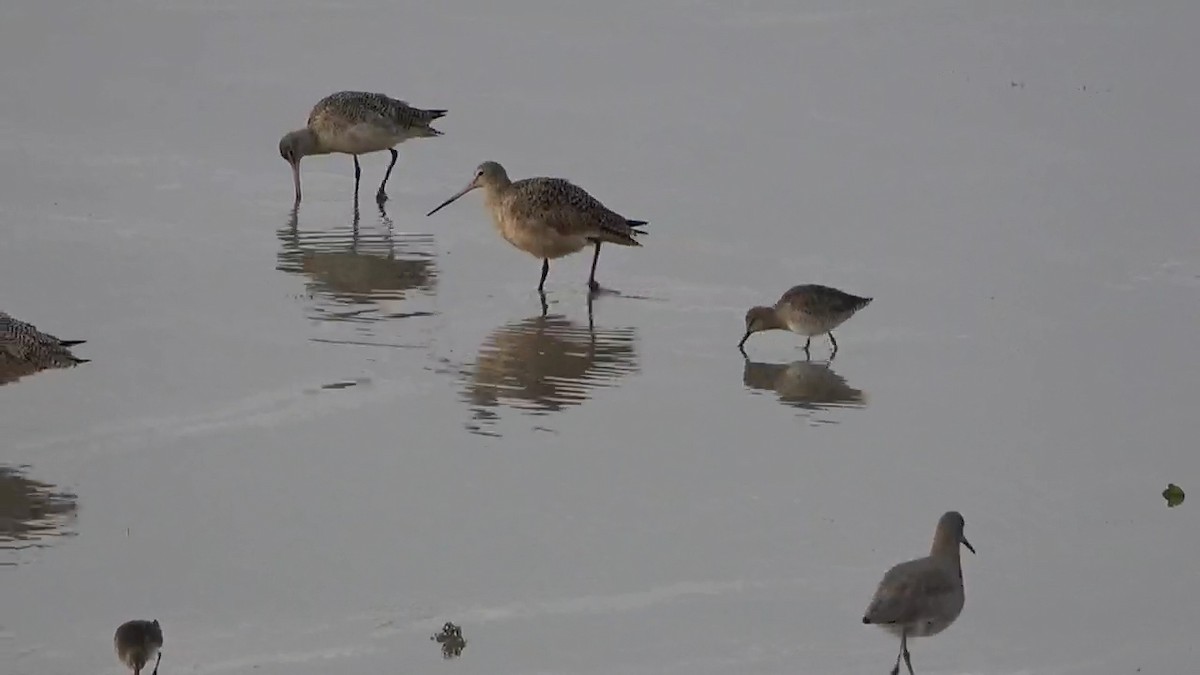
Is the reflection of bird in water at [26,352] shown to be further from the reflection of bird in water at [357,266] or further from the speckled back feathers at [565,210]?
the speckled back feathers at [565,210]

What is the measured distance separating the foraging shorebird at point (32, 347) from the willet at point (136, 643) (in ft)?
10.8

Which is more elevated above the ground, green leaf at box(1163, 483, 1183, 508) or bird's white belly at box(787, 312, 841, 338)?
bird's white belly at box(787, 312, 841, 338)

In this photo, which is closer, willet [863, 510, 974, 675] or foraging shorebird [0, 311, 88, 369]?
willet [863, 510, 974, 675]

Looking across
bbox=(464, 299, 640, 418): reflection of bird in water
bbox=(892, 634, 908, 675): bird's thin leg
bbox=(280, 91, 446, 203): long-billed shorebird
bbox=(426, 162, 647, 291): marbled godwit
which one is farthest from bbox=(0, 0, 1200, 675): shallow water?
bbox=(280, 91, 446, 203): long-billed shorebird

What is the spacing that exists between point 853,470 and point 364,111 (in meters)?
7.17

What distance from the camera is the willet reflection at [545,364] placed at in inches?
414

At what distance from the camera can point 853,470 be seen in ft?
31.1

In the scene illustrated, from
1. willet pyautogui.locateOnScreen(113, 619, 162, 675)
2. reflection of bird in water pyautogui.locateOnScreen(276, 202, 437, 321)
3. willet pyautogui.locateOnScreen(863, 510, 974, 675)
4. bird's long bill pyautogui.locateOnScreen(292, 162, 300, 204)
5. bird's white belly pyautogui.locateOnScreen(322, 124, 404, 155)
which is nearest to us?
willet pyautogui.locateOnScreen(113, 619, 162, 675)

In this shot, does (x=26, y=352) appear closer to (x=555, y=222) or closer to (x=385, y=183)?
(x=555, y=222)

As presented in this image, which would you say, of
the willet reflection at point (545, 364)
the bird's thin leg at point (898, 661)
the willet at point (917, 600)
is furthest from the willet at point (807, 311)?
Answer: the bird's thin leg at point (898, 661)

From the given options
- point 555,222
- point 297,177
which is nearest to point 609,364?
point 555,222

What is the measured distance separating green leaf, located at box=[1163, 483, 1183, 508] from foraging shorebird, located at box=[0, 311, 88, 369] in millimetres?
4611

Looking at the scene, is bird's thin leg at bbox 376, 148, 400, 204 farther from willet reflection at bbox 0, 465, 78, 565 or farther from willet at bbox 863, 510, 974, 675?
willet at bbox 863, 510, 974, 675

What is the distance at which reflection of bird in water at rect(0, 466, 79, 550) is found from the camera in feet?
27.8
